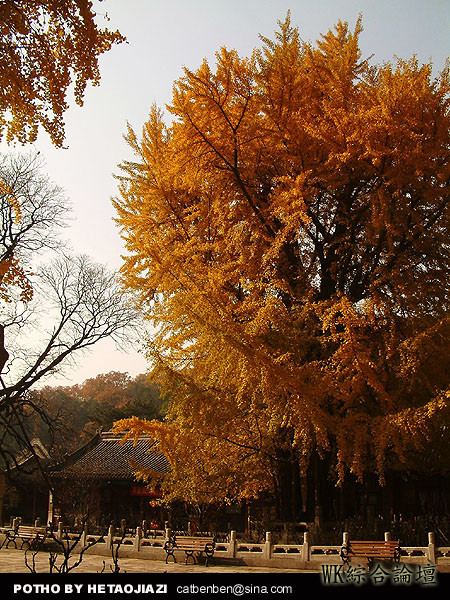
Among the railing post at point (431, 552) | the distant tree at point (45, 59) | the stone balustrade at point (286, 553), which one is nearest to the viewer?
the distant tree at point (45, 59)

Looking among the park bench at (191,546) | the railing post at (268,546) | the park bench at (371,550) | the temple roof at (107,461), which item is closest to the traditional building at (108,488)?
the temple roof at (107,461)

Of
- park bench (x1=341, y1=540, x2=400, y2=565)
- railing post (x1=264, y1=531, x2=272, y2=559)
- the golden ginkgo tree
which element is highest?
the golden ginkgo tree

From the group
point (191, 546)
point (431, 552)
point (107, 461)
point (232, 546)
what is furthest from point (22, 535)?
point (431, 552)

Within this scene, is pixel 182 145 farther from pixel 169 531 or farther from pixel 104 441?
pixel 104 441

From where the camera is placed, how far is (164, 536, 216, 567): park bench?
10180 millimetres

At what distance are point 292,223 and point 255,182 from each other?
2.42m

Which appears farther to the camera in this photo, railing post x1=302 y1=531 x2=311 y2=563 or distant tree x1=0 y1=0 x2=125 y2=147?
railing post x1=302 y1=531 x2=311 y2=563

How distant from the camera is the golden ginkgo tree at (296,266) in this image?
24.3ft

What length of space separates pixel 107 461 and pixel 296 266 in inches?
462

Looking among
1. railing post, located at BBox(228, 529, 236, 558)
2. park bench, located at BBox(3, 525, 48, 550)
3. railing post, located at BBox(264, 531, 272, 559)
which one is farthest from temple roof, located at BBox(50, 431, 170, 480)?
railing post, located at BBox(264, 531, 272, 559)

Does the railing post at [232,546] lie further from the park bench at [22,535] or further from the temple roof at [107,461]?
the park bench at [22,535]

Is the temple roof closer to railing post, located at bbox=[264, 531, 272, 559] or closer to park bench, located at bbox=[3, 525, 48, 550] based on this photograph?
park bench, located at bbox=[3, 525, 48, 550]

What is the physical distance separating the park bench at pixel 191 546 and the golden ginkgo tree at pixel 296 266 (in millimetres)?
1379

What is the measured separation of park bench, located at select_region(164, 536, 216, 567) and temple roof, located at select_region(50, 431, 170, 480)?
199 inches
